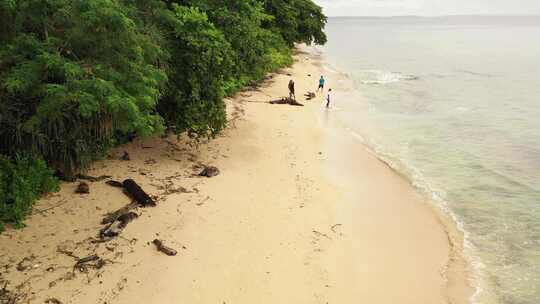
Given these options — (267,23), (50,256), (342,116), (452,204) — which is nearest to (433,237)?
(452,204)

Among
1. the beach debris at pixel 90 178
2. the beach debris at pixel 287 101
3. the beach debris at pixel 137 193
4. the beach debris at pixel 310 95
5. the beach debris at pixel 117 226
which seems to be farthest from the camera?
the beach debris at pixel 310 95

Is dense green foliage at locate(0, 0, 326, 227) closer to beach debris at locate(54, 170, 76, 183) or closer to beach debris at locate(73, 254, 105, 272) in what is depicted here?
beach debris at locate(54, 170, 76, 183)

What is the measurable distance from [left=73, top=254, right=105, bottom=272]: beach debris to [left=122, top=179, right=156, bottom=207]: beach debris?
2475 mm

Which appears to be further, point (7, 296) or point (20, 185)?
point (20, 185)

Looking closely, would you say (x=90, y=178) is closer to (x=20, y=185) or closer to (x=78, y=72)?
(x=20, y=185)

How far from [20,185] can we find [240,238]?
549 centimetres

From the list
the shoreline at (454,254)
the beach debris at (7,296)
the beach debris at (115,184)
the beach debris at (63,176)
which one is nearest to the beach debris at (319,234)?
the shoreline at (454,254)

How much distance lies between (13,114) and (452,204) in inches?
545

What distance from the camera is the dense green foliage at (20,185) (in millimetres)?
10195

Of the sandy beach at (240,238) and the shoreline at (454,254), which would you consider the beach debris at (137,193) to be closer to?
the sandy beach at (240,238)

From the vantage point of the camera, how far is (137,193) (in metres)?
12.0

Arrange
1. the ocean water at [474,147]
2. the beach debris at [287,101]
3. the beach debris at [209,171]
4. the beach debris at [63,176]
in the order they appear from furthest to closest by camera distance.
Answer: the beach debris at [287,101] → the beach debris at [209,171] → the beach debris at [63,176] → the ocean water at [474,147]

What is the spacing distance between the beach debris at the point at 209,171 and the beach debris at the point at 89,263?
5.17 m

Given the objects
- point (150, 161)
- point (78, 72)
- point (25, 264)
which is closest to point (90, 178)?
point (150, 161)
